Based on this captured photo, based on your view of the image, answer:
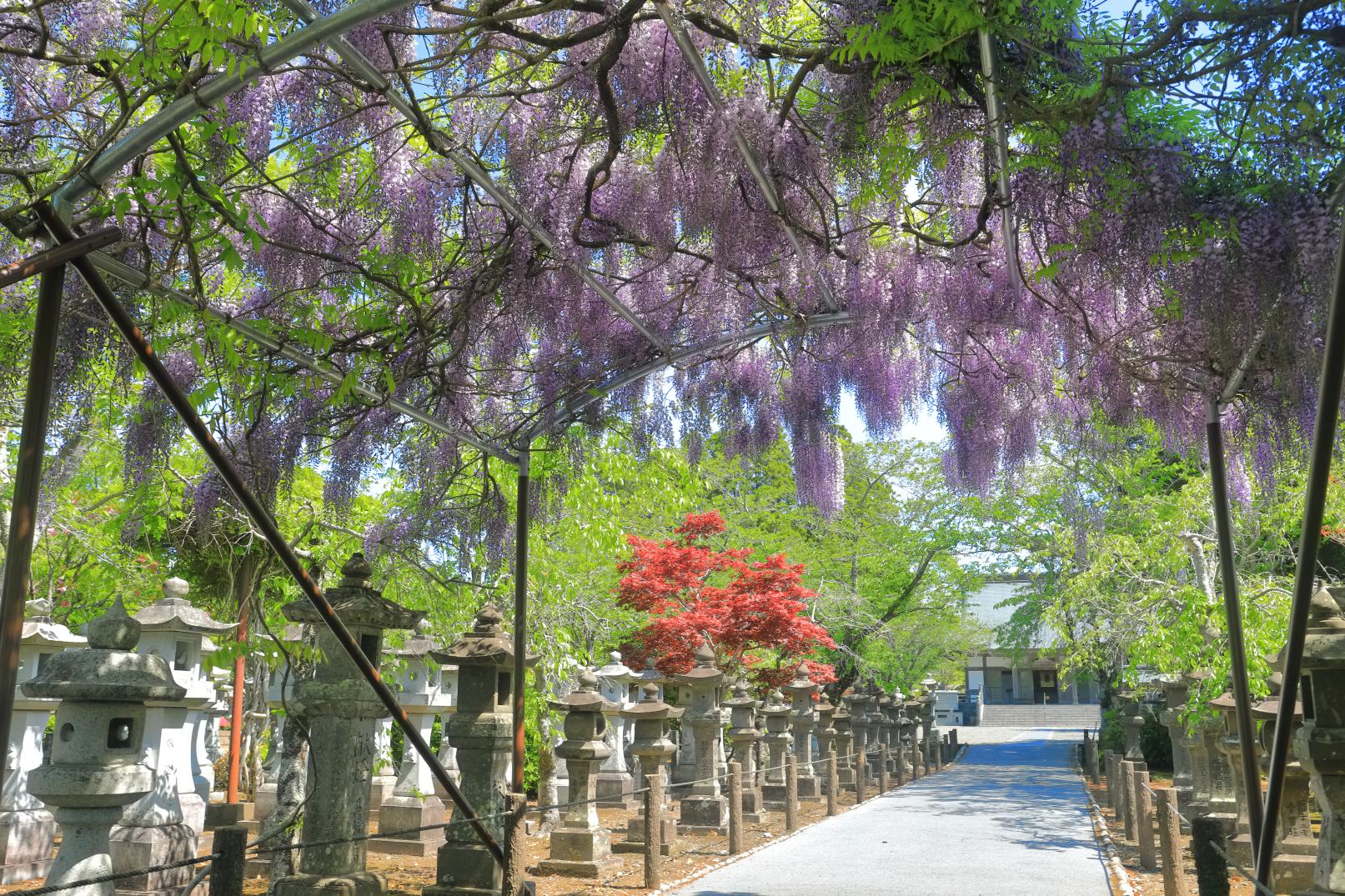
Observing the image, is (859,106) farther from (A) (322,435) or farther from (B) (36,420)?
(A) (322,435)

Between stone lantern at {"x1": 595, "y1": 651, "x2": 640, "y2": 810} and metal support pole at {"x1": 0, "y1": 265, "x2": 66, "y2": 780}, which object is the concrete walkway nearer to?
stone lantern at {"x1": 595, "y1": 651, "x2": 640, "y2": 810}

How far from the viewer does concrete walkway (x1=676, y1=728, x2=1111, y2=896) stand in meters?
7.41

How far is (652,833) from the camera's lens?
7.35 metres

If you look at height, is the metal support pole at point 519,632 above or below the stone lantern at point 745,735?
above

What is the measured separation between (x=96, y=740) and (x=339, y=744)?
1.33 m

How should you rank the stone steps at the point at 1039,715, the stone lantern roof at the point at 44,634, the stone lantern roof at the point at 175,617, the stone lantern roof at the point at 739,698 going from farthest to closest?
the stone steps at the point at 1039,715
the stone lantern roof at the point at 739,698
the stone lantern roof at the point at 175,617
the stone lantern roof at the point at 44,634

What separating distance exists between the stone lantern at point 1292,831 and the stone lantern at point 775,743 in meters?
6.65

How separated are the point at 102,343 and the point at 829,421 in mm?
4829

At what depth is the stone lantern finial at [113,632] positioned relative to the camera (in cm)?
455

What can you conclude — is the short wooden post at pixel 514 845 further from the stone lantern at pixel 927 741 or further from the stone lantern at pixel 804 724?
the stone lantern at pixel 927 741

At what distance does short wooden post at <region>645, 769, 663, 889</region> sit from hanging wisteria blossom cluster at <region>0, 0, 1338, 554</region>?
2.27m

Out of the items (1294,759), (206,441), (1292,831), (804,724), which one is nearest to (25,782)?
(206,441)

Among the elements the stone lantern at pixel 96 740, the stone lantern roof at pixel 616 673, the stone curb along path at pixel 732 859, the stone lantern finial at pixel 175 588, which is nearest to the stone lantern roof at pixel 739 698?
the stone lantern roof at pixel 616 673

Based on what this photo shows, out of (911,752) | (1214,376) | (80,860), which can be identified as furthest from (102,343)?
(911,752)
